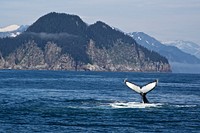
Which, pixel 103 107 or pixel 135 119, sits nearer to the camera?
pixel 135 119

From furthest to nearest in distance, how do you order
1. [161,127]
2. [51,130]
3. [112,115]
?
1. [112,115]
2. [161,127]
3. [51,130]

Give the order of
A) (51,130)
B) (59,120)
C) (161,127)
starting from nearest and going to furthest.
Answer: (51,130)
(161,127)
(59,120)

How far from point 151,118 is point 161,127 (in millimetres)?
8764

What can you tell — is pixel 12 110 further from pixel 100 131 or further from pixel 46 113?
pixel 100 131

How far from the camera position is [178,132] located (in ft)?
207

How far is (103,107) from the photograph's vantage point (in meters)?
90.0

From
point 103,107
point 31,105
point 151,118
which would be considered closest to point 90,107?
point 103,107

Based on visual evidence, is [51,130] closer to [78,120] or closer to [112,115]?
[78,120]

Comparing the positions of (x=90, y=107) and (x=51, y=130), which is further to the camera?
(x=90, y=107)

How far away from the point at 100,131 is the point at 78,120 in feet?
32.3

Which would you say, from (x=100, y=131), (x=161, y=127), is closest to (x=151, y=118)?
(x=161, y=127)

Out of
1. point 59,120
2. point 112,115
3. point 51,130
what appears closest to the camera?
point 51,130

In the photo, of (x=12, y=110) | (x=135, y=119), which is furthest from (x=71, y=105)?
(x=135, y=119)

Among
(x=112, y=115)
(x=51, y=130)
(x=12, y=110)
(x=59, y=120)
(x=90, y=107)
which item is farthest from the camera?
(x=90, y=107)
